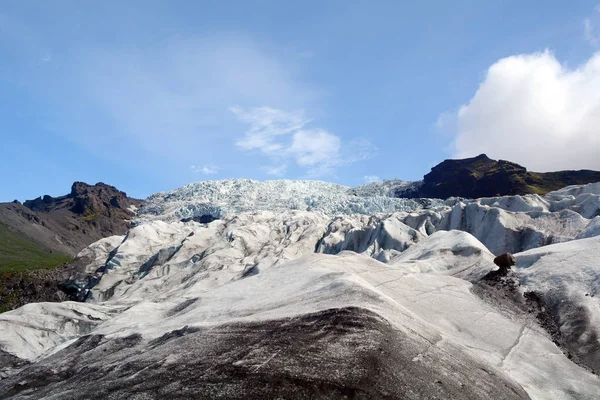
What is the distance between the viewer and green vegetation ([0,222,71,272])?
102188 millimetres

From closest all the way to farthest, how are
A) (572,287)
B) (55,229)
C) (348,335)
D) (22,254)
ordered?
(348,335), (572,287), (22,254), (55,229)

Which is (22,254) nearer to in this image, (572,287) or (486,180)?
(572,287)

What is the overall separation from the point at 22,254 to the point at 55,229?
155 feet

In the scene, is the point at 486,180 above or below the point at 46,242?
above

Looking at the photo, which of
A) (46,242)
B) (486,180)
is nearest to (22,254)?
(46,242)

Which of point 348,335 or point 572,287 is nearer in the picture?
point 348,335

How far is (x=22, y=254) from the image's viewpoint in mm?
120938

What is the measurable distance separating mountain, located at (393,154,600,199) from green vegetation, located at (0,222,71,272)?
121 metres

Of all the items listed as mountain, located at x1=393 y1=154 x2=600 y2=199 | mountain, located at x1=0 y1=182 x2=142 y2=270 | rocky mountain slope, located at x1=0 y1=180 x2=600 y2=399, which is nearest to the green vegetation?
mountain, located at x1=0 y1=182 x2=142 y2=270

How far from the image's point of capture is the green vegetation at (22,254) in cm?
10219

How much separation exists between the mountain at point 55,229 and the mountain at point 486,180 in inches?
4699

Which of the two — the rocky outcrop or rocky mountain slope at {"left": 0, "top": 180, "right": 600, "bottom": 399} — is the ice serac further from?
the rocky outcrop

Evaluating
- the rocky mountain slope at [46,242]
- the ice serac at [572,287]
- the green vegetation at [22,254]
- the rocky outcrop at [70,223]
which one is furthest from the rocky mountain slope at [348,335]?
the rocky outcrop at [70,223]

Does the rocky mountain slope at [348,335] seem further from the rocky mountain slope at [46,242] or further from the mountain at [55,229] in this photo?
the mountain at [55,229]
